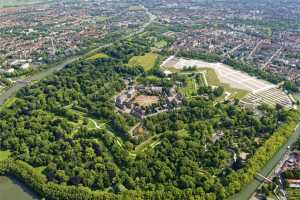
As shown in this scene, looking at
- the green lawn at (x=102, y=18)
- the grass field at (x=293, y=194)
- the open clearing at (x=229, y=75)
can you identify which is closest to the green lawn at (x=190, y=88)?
the open clearing at (x=229, y=75)

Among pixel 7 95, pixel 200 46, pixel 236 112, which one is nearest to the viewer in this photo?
pixel 236 112

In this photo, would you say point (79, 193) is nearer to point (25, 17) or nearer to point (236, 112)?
point (236, 112)

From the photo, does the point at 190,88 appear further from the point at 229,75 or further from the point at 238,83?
the point at 229,75

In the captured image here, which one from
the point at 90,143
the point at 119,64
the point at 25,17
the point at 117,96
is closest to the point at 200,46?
the point at 119,64

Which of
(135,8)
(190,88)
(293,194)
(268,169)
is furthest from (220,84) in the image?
(135,8)

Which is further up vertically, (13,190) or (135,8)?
(135,8)

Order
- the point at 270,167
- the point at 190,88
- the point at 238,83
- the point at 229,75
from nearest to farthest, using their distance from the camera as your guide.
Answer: the point at 270,167
the point at 190,88
the point at 238,83
the point at 229,75

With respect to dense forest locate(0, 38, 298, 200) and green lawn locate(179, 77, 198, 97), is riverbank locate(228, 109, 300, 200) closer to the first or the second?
dense forest locate(0, 38, 298, 200)
